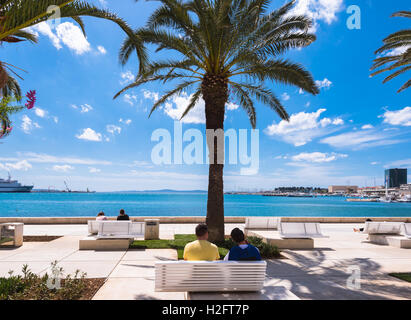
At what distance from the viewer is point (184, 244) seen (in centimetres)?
1024

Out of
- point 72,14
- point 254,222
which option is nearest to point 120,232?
point 254,222

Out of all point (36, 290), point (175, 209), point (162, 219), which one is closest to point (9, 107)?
point (36, 290)

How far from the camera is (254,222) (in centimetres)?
1238

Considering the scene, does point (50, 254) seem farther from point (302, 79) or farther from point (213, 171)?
point (302, 79)

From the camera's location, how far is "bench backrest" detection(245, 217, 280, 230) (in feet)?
40.6

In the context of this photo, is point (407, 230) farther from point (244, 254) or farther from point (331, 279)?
point (244, 254)

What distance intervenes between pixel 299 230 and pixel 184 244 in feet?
13.9

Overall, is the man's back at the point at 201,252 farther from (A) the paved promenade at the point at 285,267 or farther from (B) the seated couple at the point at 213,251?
(A) the paved promenade at the point at 285,267

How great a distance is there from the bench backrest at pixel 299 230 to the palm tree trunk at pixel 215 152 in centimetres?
229

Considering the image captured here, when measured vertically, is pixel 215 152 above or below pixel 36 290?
above

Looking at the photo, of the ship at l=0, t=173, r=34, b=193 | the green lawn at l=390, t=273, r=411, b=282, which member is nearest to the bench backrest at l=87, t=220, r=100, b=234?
the green lawn at l=390, t=273, r=411, b=282

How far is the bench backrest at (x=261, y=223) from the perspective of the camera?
487 inches

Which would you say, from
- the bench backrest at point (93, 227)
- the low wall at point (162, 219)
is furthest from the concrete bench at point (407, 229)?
the bench backrest at point (93, 227)

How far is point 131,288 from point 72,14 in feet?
18.3
